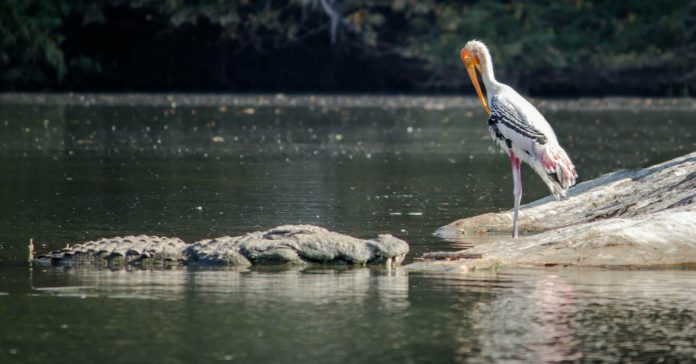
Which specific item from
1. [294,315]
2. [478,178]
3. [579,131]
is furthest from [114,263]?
[579,131]

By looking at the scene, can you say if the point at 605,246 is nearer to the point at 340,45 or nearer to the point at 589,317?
the point at 589,317

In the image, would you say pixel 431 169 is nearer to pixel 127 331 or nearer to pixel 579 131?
pixel 579 131

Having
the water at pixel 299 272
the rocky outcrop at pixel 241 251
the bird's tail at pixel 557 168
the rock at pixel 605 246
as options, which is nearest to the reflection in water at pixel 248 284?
the water at pixel 299 272

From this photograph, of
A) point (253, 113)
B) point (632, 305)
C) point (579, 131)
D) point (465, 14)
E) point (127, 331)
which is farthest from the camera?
point (465, 14)

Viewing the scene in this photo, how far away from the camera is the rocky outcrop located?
38.5 ft

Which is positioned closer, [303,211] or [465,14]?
[303,211]

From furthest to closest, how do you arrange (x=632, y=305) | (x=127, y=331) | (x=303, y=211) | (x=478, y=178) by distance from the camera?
(x=478, y=178), (x=303, y=211), (x=632, y=305), (x=127, y=331)

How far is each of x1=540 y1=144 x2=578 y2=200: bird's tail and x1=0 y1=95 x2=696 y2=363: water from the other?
103cm

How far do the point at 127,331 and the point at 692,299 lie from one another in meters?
3.63

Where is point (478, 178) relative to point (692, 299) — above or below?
above

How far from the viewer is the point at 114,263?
38.5 feet

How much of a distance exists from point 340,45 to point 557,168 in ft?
120

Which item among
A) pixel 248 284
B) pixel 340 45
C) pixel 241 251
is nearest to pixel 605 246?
pixel 241 251

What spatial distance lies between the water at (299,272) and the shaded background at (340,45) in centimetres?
1584
